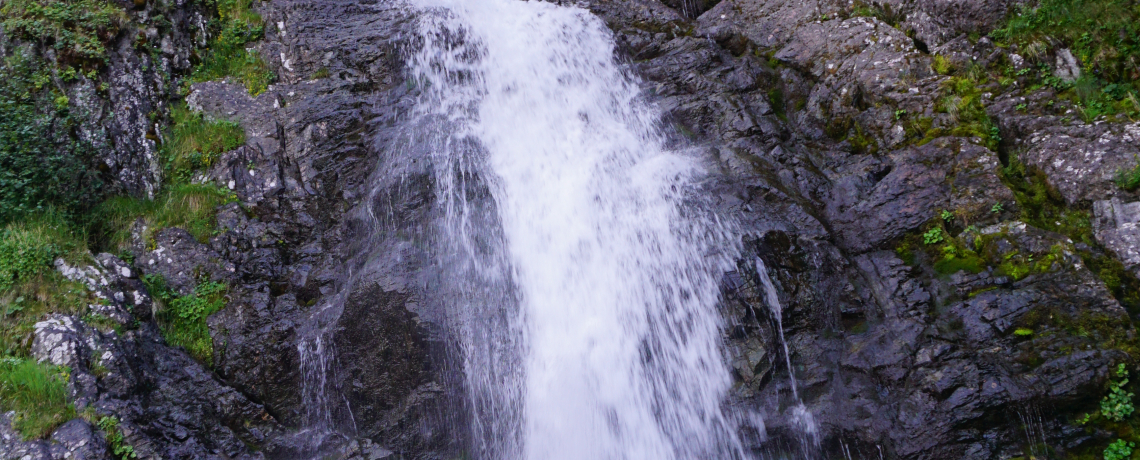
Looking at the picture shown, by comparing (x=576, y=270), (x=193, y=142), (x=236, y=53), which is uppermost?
(x=236, y=53)

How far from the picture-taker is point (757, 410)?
6012mm

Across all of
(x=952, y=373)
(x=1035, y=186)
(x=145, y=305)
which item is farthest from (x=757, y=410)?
(x=145, y=305)

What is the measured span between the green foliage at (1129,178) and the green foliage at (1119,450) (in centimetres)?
249

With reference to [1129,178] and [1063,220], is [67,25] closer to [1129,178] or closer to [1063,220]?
[1063,220]

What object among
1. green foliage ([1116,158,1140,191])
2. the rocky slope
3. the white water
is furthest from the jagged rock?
the white water

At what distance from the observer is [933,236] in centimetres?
651

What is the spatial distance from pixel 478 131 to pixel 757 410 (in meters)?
5.05

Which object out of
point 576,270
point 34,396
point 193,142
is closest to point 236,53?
point 193,142

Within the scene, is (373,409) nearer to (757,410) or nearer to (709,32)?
(757,410)

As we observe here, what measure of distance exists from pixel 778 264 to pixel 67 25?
368 inches

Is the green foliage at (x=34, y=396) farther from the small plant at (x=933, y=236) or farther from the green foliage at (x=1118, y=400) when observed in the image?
the green foliage at (x=1118, y=400)

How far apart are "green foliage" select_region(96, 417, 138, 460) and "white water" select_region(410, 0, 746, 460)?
3.01m

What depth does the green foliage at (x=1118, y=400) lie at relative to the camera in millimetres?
5105

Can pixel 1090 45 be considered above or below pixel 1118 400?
above
